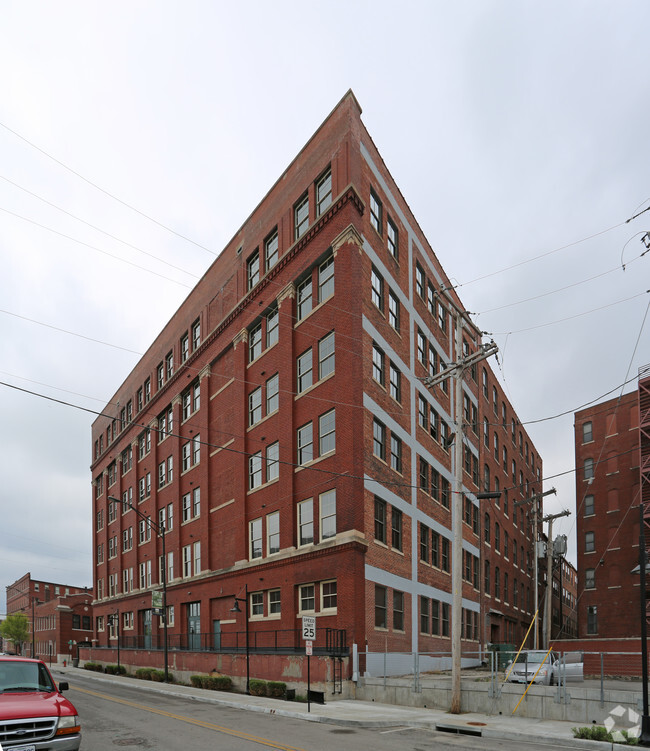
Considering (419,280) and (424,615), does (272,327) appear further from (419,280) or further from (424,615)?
(424,615)

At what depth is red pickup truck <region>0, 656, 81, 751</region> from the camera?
9.50 meters

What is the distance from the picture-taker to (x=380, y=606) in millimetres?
28312

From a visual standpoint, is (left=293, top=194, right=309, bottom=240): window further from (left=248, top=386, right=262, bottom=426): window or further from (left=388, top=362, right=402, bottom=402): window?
(left=248, top=386, right=262, bottom=426): window

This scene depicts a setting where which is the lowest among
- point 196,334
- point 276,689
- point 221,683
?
point 221,683

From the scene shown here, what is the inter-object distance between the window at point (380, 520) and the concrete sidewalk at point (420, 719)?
6897 millimetres

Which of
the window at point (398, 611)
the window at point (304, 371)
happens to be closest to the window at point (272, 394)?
the window at point (304, 371)

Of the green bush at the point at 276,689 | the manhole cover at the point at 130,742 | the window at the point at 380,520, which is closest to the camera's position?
the manhole cover at the point at 130,742

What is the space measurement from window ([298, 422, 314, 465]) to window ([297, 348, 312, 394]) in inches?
71.8

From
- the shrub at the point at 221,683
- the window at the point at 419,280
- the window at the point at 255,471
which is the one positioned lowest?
the shrub at the point at 221,683

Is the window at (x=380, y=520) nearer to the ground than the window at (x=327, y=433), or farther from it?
nearer to the ground

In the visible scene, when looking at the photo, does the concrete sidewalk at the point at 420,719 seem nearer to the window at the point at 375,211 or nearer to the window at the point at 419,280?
the window at the point at 375,211

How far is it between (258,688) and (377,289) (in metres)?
18.0

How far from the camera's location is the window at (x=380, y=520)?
28825 millimetres

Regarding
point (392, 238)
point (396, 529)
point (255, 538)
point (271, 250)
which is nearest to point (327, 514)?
point (396, 529)
